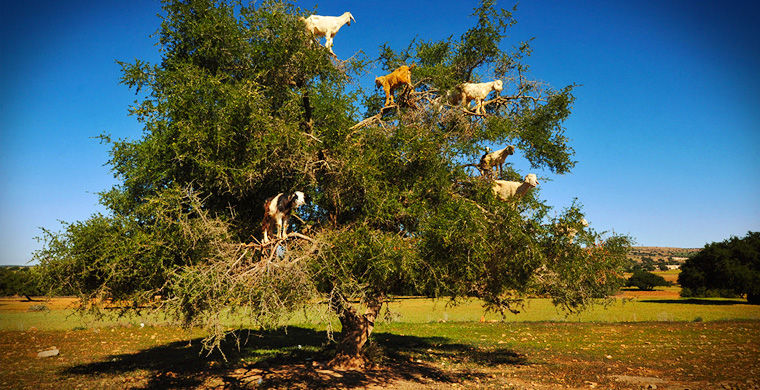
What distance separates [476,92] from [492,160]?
2673 millimetres

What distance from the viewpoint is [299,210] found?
13.1 m

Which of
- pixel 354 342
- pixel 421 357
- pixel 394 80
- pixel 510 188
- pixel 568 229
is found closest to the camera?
pixel 568 229

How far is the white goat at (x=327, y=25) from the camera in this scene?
12.1 m

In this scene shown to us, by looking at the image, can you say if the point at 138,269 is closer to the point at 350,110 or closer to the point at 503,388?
the point at 350,110

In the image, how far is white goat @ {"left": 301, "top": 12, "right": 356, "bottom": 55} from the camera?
12.1 m

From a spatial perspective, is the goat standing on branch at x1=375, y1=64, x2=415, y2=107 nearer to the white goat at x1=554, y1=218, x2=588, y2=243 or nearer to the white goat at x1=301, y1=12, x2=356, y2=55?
the white goat at x1=301, y1=12, x2=356, y2=55

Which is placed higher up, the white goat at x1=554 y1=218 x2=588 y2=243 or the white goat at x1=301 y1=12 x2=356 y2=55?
the white goat at x1=301 y1=12 x2=356 y2=55

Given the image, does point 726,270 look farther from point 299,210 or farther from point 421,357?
point 299,210

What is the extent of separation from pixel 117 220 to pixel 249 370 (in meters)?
6.55

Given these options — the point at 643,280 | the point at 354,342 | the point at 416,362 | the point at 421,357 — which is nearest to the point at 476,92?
the point at 354,342

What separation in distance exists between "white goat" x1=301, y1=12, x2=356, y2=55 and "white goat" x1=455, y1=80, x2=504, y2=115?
4.42 m

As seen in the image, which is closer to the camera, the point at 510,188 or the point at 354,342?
the point at 510,188

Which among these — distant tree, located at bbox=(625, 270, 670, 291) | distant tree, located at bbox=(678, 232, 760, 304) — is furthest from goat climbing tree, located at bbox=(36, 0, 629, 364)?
distant tree, located at bbox=(625, 270, 670, 291)

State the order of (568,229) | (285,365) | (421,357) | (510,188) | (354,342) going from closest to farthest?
(568,229), (510,188), (354,342), (285,365), (421,357)
